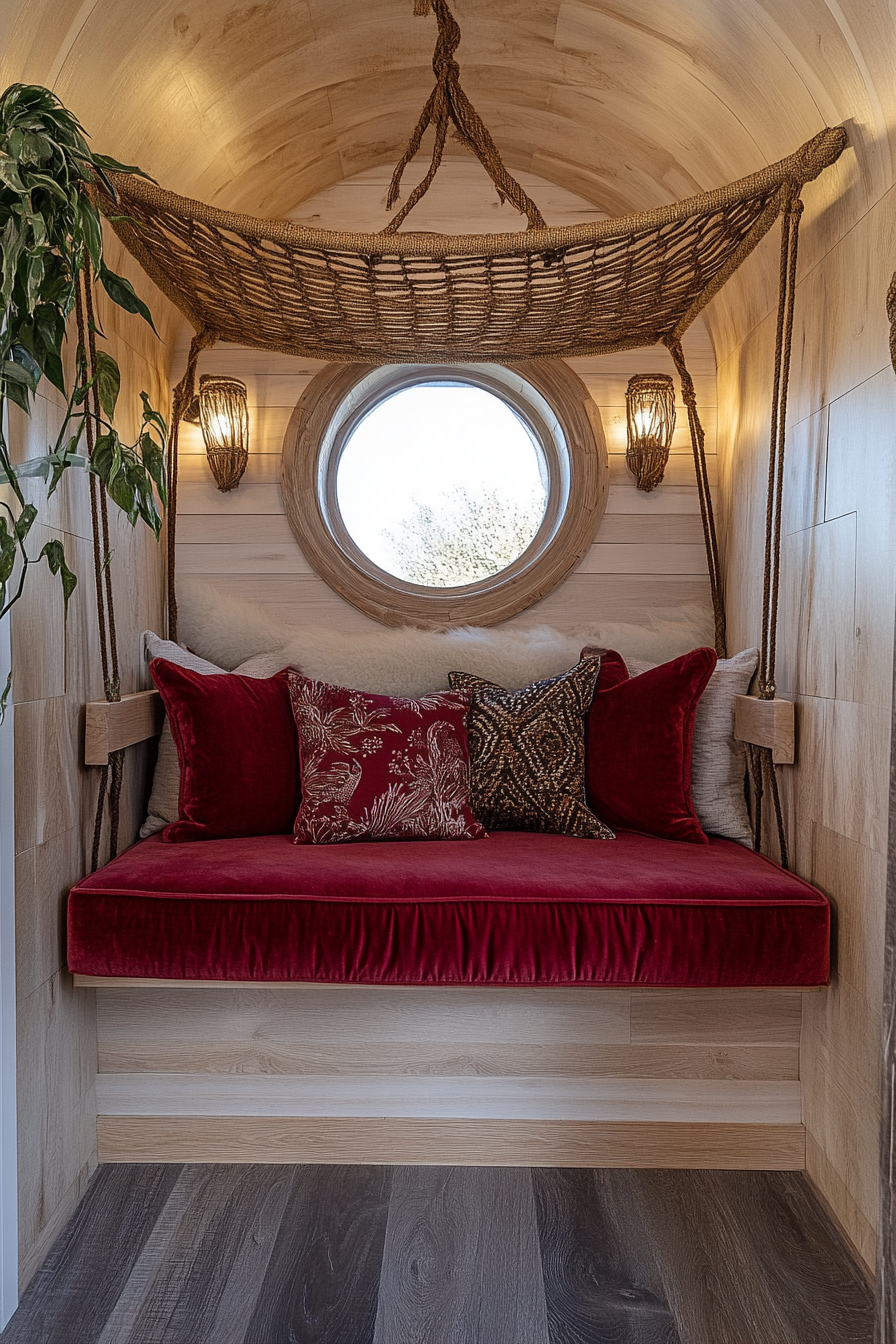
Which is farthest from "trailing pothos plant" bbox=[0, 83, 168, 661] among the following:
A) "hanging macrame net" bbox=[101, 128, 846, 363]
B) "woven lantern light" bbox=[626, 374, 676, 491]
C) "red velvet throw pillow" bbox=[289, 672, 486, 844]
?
"woven lantern light" bbox=[626, 374, 676, 491]

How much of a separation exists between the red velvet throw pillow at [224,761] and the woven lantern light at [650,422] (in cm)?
136

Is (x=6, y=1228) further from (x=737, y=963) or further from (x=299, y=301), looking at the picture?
(x=299, y=301)

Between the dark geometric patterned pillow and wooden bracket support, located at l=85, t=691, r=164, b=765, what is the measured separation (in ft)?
2.69

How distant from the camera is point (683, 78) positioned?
7.35 ft

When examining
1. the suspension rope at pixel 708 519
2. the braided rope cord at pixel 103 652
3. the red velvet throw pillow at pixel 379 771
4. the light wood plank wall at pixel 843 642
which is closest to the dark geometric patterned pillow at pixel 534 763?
the red velvet throw pillow at pixel 379 771

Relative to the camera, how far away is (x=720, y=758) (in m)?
2.45

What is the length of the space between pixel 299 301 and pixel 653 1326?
83.5 inches

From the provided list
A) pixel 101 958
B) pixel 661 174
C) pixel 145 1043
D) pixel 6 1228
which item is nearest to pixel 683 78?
pixel 661 174

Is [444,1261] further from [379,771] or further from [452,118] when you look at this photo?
[452,118]

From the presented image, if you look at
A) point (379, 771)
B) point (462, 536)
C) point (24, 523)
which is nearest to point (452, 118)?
point (462, 536)

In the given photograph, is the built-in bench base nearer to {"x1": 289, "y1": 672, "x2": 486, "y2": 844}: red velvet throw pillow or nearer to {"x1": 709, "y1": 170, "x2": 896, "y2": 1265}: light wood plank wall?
{"x1": 709, "y1": 170, "x2": 896, "y2": 1265}: light wood plank wall

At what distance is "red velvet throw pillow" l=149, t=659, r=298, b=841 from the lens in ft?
7.42

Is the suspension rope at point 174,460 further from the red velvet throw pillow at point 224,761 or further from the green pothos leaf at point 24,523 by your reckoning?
the green pothos leaf at point 24,523

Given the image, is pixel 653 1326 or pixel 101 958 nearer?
pixel 653 1326
